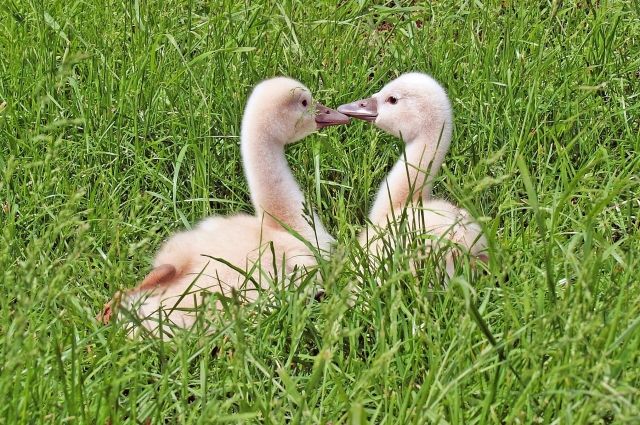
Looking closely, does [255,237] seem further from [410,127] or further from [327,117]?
[410,127]

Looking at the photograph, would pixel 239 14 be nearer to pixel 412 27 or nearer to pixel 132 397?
pixel 412 27

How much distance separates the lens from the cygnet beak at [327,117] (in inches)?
207

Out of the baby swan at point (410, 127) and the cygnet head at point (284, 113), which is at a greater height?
the cygnet head at point (284, 113)

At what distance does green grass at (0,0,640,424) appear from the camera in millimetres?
3355

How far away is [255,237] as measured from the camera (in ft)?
15.2

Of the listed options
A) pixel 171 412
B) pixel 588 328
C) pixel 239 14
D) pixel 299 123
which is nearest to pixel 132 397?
pixel 171 412

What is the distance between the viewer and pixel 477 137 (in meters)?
5.50

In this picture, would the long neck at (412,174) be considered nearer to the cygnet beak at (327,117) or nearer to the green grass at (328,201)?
the green grass at (328,201)

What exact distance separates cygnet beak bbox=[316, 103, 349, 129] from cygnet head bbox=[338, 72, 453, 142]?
0.26ft

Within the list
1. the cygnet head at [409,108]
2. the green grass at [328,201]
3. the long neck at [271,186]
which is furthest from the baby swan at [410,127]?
the long neck at [271,186]

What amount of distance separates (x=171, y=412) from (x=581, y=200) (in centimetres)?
196

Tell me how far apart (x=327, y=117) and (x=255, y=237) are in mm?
844

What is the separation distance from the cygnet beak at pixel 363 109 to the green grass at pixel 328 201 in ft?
0.59

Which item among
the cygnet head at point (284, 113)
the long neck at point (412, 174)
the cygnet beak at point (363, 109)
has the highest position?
the cygnet head at point (284, 113)
